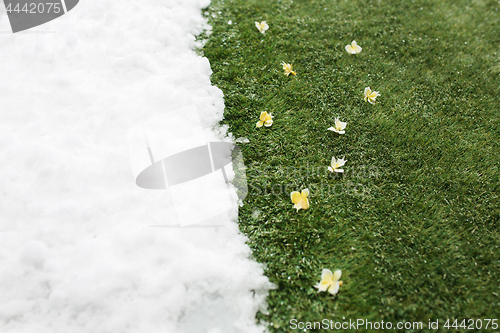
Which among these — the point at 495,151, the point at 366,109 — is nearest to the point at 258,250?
the point at 366,109

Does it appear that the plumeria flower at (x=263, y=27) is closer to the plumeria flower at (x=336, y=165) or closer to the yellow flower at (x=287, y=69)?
the yellow flower at (x=287, y=69)

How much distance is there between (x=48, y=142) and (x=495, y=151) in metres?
3.55

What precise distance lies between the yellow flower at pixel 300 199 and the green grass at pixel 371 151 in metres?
0.05

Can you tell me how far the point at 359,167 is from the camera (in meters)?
2.32

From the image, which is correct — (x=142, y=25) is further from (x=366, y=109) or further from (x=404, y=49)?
(x=404, y=49)

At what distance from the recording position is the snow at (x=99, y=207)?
1.68 metres

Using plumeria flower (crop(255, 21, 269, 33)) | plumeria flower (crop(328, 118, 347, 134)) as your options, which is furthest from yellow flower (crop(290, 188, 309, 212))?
plumeria flower (crop(255, 21, 269, 33))

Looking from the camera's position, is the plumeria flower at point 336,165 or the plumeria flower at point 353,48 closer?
the plumeria flower at point 336,165

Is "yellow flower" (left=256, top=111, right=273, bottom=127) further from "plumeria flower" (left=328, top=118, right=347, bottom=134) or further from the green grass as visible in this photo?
"plumeria flower" (left=328, top=118, right=347, bottom=134)

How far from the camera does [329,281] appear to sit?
1769mm

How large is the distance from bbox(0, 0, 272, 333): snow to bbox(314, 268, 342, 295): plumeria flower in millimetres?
364

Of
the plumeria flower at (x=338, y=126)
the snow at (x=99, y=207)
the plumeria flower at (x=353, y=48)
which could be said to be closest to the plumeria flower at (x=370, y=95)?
the plumeria flower at (x=338, y=126)

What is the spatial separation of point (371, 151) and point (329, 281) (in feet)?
3.79

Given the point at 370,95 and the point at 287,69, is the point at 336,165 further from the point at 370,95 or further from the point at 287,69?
the point at 287,69
